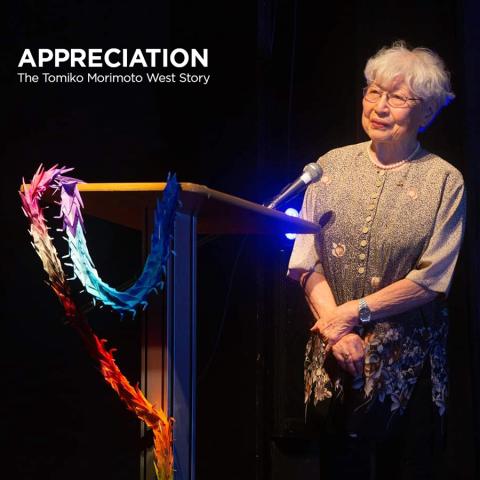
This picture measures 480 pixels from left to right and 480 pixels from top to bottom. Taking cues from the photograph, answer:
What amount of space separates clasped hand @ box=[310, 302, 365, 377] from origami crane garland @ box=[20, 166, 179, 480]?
75 centimetres

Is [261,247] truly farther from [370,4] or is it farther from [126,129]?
[370,4]

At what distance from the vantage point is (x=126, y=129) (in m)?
3.12

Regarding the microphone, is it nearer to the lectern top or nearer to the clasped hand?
the lectern top

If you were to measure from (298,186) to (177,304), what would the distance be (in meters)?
0.64

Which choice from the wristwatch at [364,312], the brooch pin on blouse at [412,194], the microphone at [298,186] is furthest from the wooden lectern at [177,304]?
the brooch pin on blouse at [412,194]

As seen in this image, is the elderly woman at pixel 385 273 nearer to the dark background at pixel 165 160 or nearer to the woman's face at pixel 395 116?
the woman's face at pixel 395 116

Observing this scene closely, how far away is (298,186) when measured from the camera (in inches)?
87.4

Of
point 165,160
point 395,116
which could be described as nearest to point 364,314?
point 395,116

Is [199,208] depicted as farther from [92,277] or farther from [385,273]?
[385,273]

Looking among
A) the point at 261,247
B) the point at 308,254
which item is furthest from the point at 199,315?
the point at 308,254

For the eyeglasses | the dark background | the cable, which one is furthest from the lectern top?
the cable

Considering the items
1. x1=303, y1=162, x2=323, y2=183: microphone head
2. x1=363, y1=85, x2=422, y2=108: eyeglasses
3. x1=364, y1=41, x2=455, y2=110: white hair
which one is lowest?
x1=303, y1=162, x2=323, y2=183: microphone head

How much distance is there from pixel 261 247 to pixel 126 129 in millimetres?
696

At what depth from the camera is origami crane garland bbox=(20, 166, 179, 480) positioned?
161 cm
